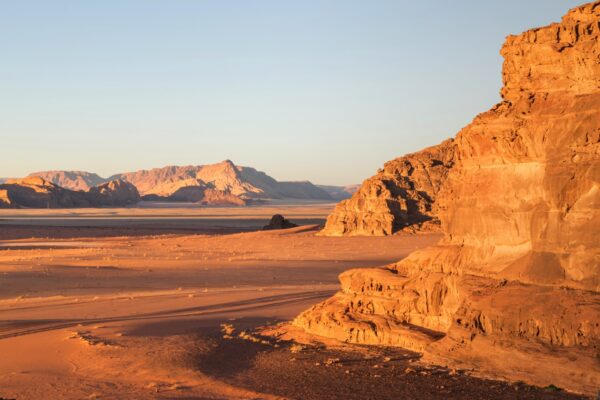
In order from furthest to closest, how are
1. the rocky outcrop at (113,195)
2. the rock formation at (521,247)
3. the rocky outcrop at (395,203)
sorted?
the rocky outcrop at (113,195) → the rocky outcrop at (395,203) → the rock formation at (521,247)

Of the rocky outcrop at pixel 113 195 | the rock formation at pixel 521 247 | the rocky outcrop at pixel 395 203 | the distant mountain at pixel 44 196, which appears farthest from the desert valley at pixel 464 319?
the rocky outcrop at pixel 113 195

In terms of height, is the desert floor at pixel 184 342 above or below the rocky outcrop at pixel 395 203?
below

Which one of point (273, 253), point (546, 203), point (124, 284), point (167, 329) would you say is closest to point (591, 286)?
point (546, 203)

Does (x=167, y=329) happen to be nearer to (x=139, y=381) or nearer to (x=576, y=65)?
(x=139, y=381)

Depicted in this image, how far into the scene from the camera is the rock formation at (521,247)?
10008 millimetres

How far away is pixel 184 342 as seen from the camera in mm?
14250

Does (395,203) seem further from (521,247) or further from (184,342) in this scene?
(521,247)

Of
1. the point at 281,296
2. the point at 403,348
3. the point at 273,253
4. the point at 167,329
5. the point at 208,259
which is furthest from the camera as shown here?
the point at 273,253

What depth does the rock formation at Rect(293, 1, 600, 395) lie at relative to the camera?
1001 cm

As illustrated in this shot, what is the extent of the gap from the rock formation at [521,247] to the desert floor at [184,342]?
1.64 ft

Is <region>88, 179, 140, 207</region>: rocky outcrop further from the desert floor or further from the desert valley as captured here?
the desert valley

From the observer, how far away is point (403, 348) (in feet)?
40.8

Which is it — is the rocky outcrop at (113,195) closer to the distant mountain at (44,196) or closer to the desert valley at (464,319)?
the distant mountain at (44,196)

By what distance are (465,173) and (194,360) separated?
5.48 metres
